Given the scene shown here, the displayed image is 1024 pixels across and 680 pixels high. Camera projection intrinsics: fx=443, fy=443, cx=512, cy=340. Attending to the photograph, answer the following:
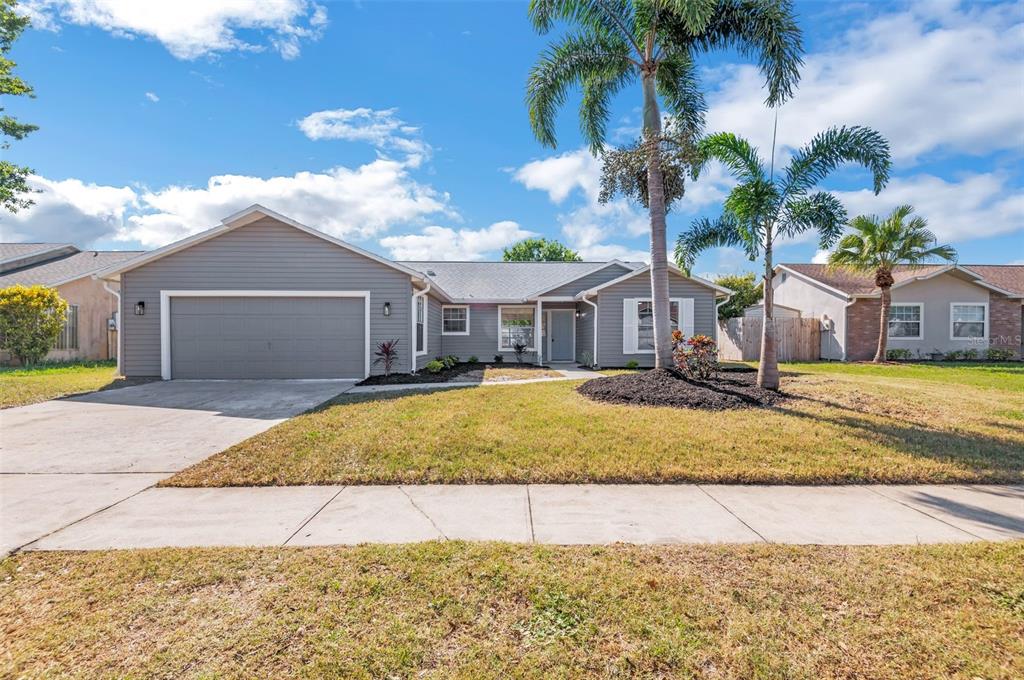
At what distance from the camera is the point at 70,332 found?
54.8 ft

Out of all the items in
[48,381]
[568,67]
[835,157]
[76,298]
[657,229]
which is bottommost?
[48,381]

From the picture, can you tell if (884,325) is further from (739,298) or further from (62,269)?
(62,269)

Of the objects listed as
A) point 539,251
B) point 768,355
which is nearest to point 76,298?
point 768,355

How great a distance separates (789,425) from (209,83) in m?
Answer: 13.7

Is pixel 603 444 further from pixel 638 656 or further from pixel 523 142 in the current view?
pixel 523 142

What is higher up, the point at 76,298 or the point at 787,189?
the point at 787,189

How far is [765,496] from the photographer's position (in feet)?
14.0

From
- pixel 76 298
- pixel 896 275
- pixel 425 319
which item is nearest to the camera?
pixel 425 319

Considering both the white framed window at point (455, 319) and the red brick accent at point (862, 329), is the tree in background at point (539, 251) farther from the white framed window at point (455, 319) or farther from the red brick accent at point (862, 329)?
the red brick accent at point (862, 329)

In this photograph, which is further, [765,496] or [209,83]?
[209,83]

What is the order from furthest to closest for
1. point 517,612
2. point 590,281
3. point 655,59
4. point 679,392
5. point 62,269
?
point 62,269
point 590,281
point 655,59
point 679,392
point 517,612

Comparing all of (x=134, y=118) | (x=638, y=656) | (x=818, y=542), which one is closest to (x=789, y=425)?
(x=818, y=542)

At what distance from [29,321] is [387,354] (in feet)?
41.7

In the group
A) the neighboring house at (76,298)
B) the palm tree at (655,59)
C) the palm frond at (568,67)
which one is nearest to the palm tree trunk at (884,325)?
the palm tree at (655,59)
